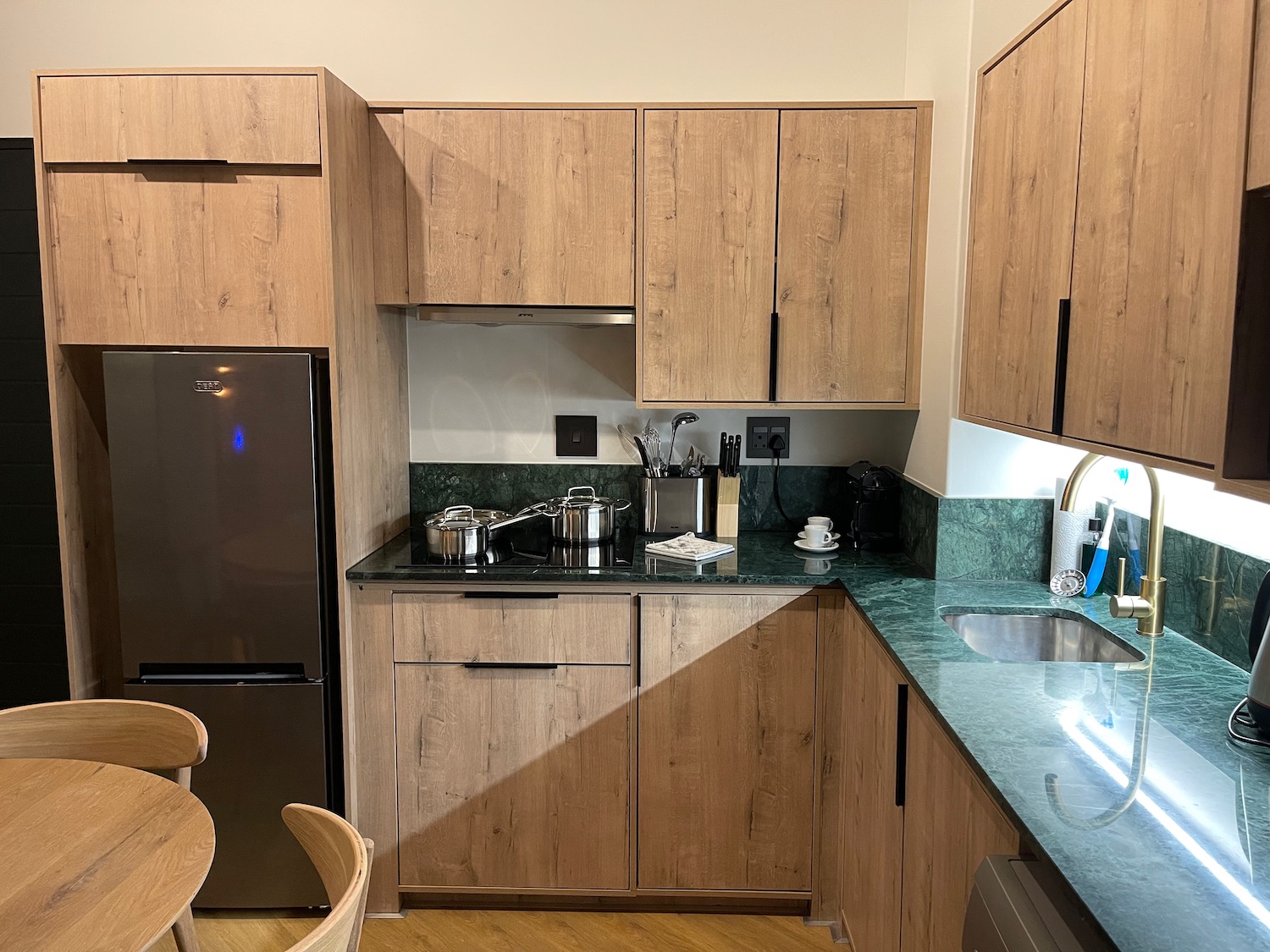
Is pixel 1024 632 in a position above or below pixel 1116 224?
below

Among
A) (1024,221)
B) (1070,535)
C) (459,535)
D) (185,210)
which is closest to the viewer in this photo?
(1024,221)

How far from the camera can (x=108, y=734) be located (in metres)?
1.94

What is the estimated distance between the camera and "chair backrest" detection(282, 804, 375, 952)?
1.16 metres

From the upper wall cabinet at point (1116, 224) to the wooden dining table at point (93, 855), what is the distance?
58.8 inches

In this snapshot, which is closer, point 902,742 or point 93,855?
point 93,855

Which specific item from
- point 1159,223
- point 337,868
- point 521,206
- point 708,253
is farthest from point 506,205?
point 337,868

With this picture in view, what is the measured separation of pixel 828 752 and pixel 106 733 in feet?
5.48

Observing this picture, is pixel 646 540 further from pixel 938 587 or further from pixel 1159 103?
pixel 1159 103

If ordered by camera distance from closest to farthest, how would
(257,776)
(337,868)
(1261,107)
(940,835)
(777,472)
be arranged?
1. (1261,107)
2. (337,868)
3. (940,835)
4. (257,776)
5. (777,472)

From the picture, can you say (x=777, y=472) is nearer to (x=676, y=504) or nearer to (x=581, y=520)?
(x=676, y=504)

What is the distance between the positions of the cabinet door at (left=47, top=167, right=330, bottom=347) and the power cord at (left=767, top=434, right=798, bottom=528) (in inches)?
54.1

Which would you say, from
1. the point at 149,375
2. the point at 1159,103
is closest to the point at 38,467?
the point at 149,375

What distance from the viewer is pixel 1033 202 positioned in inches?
72.8

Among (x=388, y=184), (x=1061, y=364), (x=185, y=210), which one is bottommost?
(x=1061, y=364)
